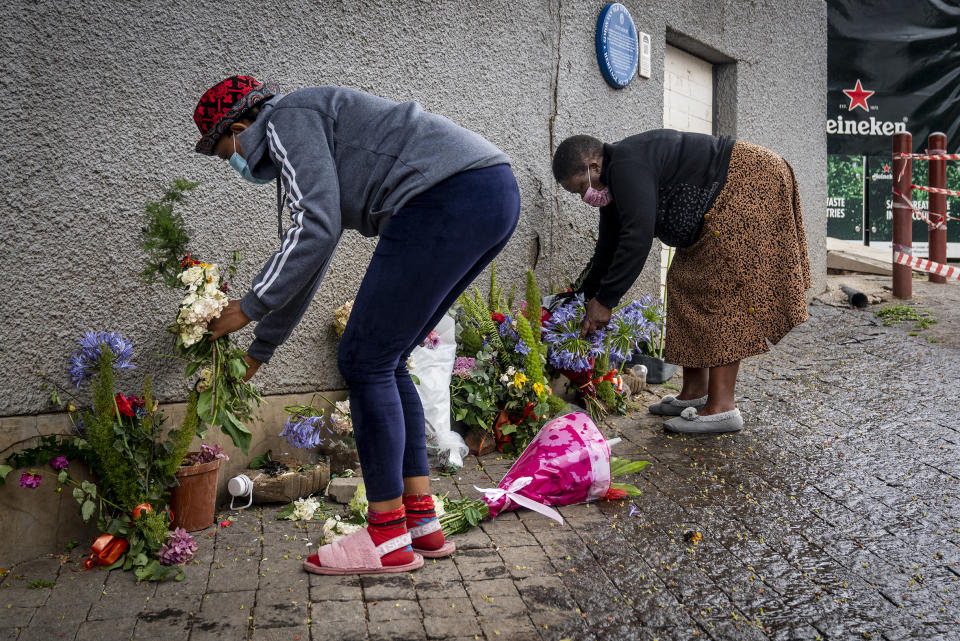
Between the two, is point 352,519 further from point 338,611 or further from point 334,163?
point 334,163

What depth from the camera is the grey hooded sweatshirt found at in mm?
2232

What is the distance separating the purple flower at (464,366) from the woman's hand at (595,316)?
63cm

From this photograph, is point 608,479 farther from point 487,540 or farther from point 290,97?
point 290,97

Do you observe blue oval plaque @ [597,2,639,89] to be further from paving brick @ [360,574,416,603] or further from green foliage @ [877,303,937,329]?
Result: paving brick @ [360,574,416,603]

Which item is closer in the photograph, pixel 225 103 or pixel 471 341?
pixel 225 103

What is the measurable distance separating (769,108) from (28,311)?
6344 mm

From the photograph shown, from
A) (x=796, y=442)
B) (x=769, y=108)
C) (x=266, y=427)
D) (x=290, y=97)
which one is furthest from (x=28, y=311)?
(x=769, y=108)

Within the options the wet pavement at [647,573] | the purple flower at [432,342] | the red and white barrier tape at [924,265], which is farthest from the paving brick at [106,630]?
the red and white barrier tape at [924,265]

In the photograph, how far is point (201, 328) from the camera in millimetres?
2641

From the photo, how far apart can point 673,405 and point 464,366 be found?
53.7 inches

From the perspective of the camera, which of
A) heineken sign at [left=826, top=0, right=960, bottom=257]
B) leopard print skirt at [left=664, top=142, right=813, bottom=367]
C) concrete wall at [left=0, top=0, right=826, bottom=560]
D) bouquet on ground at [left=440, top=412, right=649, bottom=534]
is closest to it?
concrete wall at [left=0, top=0, right=826, bottom=560]

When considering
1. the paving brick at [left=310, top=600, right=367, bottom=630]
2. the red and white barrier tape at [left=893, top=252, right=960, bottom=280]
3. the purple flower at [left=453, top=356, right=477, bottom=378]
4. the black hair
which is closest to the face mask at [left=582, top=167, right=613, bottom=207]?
the black hair

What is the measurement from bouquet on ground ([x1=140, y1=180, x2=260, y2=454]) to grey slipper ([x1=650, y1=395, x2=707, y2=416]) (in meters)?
2.57

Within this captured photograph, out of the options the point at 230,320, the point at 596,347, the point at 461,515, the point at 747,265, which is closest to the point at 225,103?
the point at 230,320
